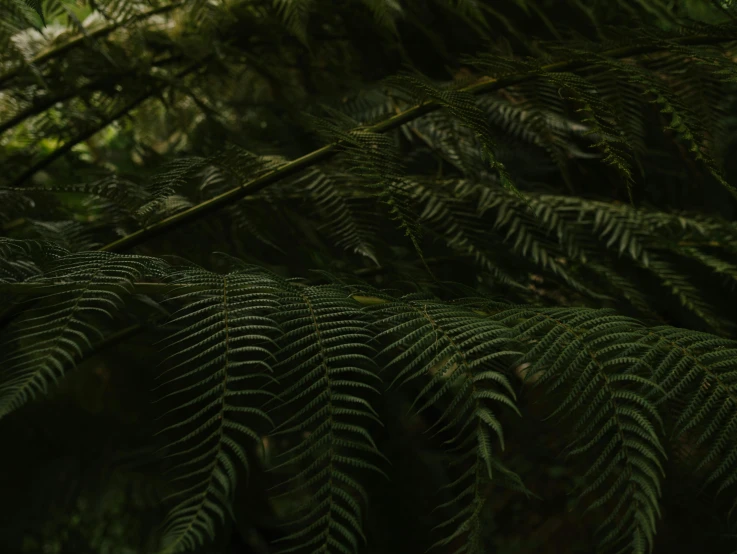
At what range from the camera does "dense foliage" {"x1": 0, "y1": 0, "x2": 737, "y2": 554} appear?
1.59ft

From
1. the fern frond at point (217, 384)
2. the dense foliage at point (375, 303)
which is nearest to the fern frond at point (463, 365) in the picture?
the dense foliage at point (375, 303)

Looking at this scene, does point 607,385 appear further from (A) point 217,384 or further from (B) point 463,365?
(A) point 217,384

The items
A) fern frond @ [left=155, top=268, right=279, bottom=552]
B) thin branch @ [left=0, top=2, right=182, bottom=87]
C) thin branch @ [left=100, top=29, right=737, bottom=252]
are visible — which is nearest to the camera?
fern frond @ [left=155, top=268, right=279, bottom=552]

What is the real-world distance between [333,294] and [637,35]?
1.57 feet

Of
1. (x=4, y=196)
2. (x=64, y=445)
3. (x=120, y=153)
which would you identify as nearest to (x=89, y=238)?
(x=4, y=196)

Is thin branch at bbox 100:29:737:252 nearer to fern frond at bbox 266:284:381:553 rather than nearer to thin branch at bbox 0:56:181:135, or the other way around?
fern frond at bbox 266:284:381:553

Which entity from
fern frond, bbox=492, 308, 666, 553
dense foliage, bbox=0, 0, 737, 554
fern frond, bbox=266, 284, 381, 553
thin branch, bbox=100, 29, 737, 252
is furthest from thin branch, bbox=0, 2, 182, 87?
fern frond, bbox=492, 308, 666, 553

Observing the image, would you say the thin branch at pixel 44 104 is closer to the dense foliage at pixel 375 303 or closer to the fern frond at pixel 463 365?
the dense foliage at pixel 375 303

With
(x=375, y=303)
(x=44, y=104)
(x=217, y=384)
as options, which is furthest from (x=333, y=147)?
(x=44, y=104)

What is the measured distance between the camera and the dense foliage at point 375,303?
1.59 ft

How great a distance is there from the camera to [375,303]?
0.61 m

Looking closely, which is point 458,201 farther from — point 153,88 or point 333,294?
point 153,88

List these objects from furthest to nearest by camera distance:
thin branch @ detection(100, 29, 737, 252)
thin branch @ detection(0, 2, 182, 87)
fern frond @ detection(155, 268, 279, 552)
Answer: thin branch @ detection(0, 2, 182, 87) < thin branch @ detection(100, 29, 737, 252) < fern frond @ detection(155, 268, 279, 552)

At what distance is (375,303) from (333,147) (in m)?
0.18
